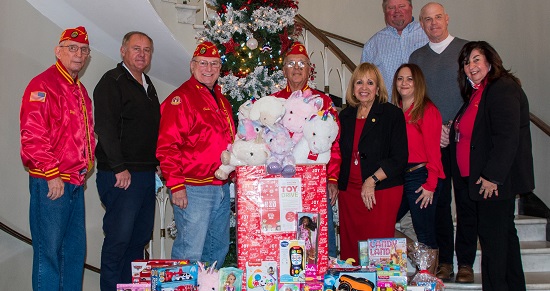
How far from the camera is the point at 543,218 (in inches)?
174

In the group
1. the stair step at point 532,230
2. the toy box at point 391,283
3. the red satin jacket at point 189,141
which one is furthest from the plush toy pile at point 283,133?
the stair step at point 532,230

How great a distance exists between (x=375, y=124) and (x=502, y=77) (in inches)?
28.8

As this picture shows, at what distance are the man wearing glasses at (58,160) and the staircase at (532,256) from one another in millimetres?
2292

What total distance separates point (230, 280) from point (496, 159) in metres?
1.53

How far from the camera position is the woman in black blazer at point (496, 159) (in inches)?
119

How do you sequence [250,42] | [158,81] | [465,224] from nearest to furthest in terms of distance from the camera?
1. [465,224]
2. [250,42]
3. [158,81]

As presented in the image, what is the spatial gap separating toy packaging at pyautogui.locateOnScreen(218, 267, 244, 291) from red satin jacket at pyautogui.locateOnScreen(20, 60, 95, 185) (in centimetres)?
103

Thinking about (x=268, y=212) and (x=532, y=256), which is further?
(x=532, y=256)

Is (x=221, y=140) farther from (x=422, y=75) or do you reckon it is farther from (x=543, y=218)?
(x=543, y=218)

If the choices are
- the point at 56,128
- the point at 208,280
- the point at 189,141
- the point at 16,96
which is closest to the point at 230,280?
the point at 208,280

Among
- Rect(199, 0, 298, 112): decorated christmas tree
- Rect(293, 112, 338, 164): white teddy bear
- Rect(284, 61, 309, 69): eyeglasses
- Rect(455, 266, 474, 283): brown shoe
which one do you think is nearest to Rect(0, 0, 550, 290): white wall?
Rect(199, 0, 298, 112): decorated christmas tree

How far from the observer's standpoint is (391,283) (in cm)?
256

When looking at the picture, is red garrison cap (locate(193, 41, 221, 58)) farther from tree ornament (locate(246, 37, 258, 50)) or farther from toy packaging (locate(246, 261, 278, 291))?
toy packaging (locate(246, 261, 278, 291))

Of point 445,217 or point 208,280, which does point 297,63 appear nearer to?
point 445,217
